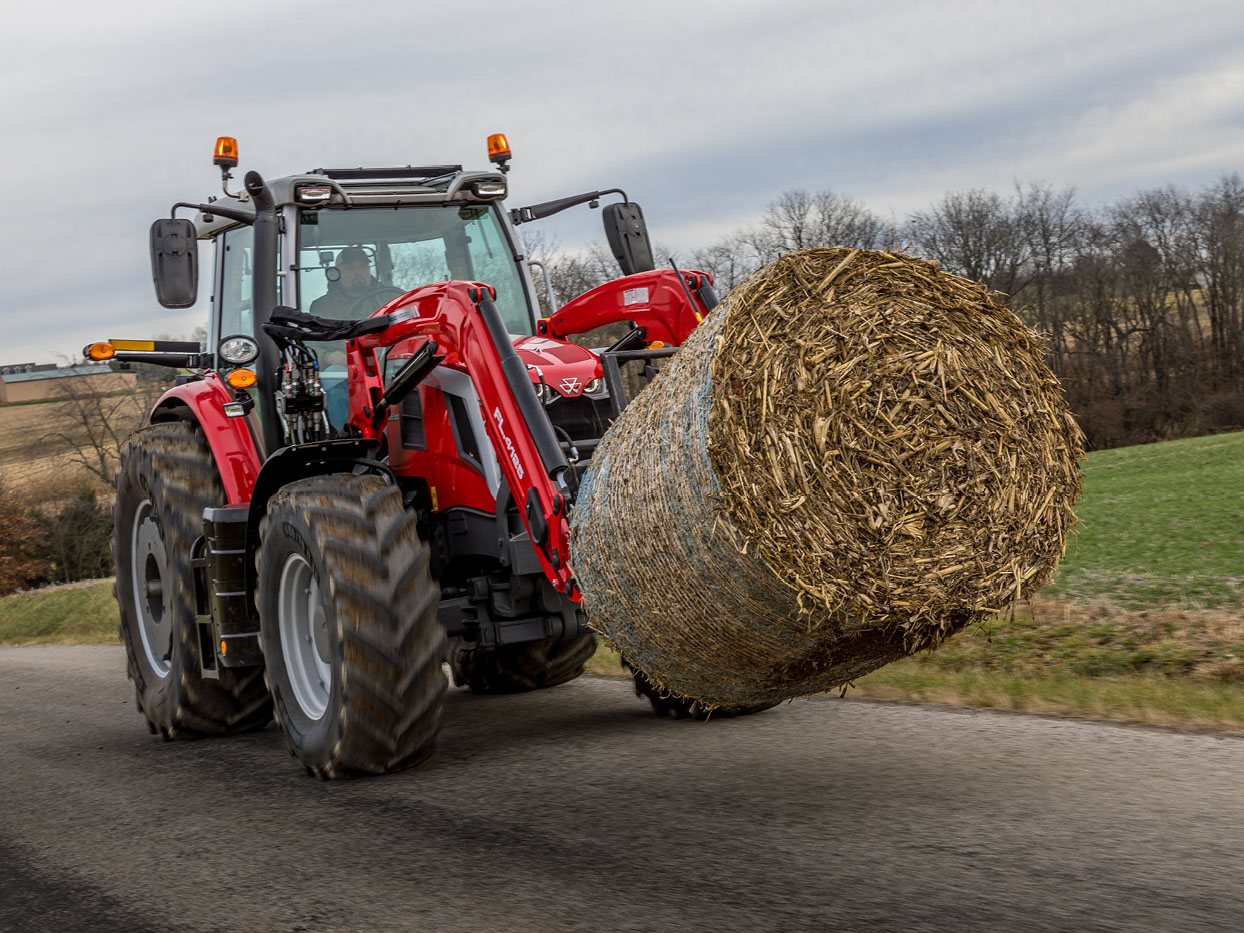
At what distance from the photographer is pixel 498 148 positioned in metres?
7.36

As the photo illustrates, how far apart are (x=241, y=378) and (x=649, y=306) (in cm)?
197

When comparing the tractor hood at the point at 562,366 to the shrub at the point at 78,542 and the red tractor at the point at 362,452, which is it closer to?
the red tractor at the point at 362,452

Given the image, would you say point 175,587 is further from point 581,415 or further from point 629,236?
point 629,236

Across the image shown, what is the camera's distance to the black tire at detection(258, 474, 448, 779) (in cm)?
522

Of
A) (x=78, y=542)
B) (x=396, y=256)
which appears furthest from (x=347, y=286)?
(x=78, y=542)

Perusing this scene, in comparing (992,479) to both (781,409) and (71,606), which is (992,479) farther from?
(71,606)

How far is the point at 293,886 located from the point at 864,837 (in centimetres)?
178

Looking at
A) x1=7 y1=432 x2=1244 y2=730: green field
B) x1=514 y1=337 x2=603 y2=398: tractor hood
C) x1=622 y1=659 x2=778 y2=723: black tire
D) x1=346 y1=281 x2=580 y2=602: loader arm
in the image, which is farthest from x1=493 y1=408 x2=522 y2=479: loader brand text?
x1=7 y1=432 x2=1244 y2=730: green field

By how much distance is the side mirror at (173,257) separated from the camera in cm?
679

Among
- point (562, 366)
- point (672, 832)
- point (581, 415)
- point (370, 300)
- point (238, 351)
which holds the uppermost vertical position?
point (370, 300)

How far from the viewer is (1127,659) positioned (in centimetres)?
786

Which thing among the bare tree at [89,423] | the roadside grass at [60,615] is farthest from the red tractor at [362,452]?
the bare tree at [89,423]

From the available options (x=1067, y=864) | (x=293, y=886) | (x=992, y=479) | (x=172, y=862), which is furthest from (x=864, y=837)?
(x=172, y=862)

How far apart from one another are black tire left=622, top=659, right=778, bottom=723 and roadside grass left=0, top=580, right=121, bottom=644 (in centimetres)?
1540
